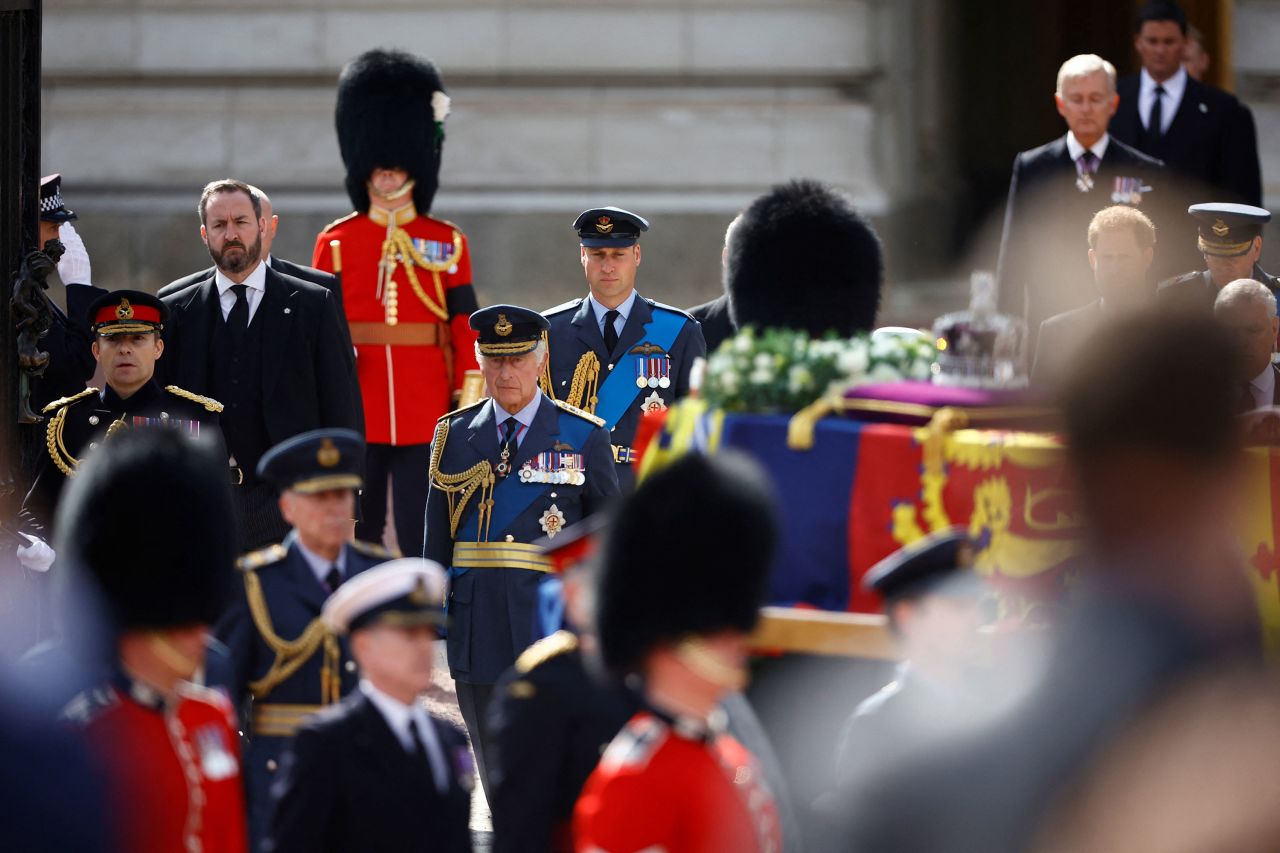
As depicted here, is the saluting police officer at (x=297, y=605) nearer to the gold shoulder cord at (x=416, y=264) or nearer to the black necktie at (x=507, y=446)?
the black necktie at (x=507, y=446)

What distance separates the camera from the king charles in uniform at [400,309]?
822 cm

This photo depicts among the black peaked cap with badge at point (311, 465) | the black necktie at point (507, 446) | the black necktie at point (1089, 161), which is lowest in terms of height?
the black peaked cap with badge at point (311, 465)

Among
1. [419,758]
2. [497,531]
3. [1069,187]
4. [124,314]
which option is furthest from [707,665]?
[1069,187]

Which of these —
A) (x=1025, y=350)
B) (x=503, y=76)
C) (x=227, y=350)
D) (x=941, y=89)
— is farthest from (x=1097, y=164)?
(x=503, y=76)

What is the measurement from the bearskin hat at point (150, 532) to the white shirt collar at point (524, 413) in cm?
244

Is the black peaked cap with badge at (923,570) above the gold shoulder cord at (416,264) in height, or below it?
below

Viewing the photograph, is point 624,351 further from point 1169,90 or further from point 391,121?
point 1169,90

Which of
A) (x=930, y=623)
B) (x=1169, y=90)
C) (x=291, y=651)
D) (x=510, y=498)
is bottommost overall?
(x=291, y=651)

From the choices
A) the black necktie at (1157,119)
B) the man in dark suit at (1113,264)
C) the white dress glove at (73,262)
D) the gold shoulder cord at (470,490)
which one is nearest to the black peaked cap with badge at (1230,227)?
the man in dark suit at (1113,264)

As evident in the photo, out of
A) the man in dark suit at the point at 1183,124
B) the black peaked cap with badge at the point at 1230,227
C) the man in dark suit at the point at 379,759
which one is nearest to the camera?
the man in dark suit at the point at 379,759

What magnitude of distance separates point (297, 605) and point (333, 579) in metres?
0.10

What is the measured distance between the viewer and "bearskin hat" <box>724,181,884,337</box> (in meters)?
5.42

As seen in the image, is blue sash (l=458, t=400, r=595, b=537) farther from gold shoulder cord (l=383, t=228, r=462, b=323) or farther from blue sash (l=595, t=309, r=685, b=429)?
gold shoulder cord (l=383, t=228, r=462, b=323)

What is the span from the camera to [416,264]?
8.40 m
